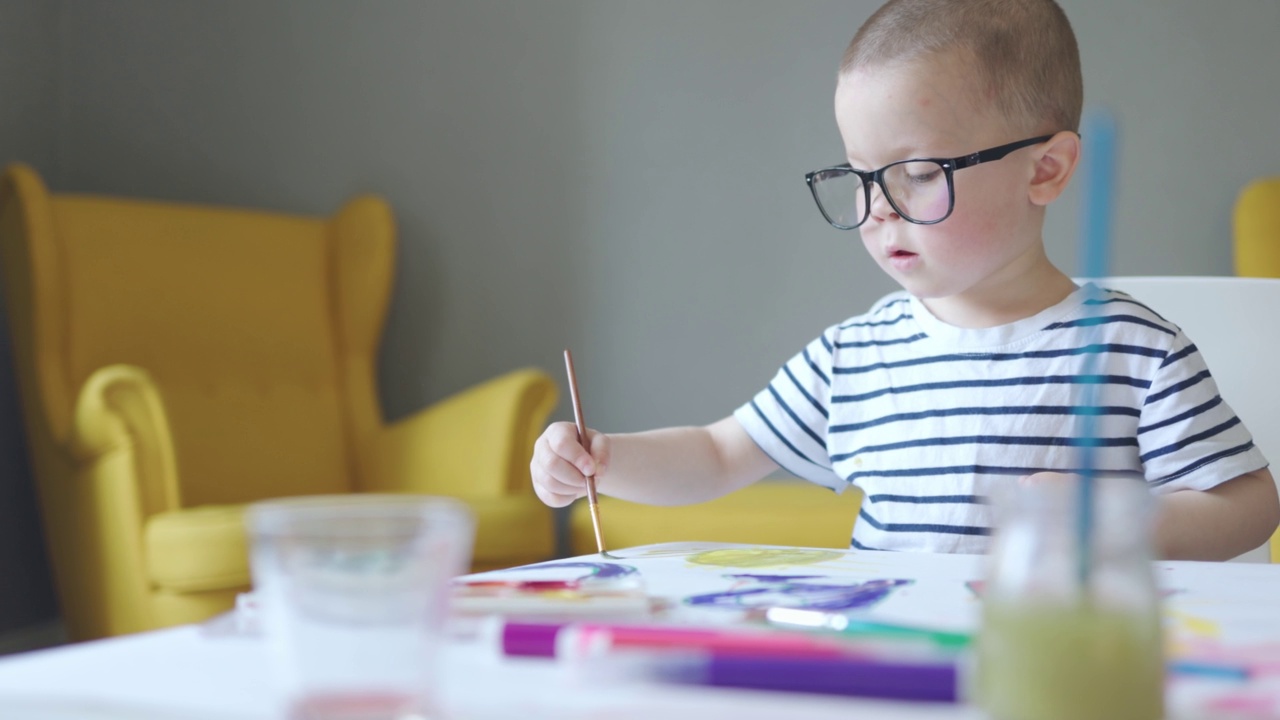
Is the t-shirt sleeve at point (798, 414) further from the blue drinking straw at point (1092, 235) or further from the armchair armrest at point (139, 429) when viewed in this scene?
the armchair armrest at point (139, 429)

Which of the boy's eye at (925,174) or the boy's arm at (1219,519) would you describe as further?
the boy's eye at (925,174)

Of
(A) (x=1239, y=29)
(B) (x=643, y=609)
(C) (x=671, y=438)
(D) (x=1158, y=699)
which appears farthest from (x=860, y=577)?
(A) (x=1239, y=29)

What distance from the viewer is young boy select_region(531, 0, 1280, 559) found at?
0.99 metres

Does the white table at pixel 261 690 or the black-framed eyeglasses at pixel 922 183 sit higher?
the black-framed eyeglasses at pixel 922 183

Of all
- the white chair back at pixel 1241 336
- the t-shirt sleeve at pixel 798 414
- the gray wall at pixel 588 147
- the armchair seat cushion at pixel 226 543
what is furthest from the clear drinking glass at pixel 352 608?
the gray wall at pixel 588 147

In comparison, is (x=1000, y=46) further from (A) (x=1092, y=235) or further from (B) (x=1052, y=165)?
(A) (x=1092, y=235)

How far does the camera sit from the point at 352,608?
350mm

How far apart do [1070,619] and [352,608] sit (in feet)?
0.63

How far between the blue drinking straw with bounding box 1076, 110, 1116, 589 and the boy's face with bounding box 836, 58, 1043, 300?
2.21 ft

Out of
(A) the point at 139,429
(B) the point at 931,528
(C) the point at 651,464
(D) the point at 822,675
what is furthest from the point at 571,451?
(A) the point at 139,429

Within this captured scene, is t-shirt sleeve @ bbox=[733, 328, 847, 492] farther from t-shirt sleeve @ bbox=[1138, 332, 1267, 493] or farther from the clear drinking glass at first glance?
the clear drinking glass

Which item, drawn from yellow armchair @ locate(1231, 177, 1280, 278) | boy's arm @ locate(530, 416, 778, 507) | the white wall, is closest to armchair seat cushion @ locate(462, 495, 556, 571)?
the white wall

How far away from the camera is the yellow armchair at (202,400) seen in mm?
1992

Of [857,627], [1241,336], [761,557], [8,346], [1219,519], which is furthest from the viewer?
[8,346]
